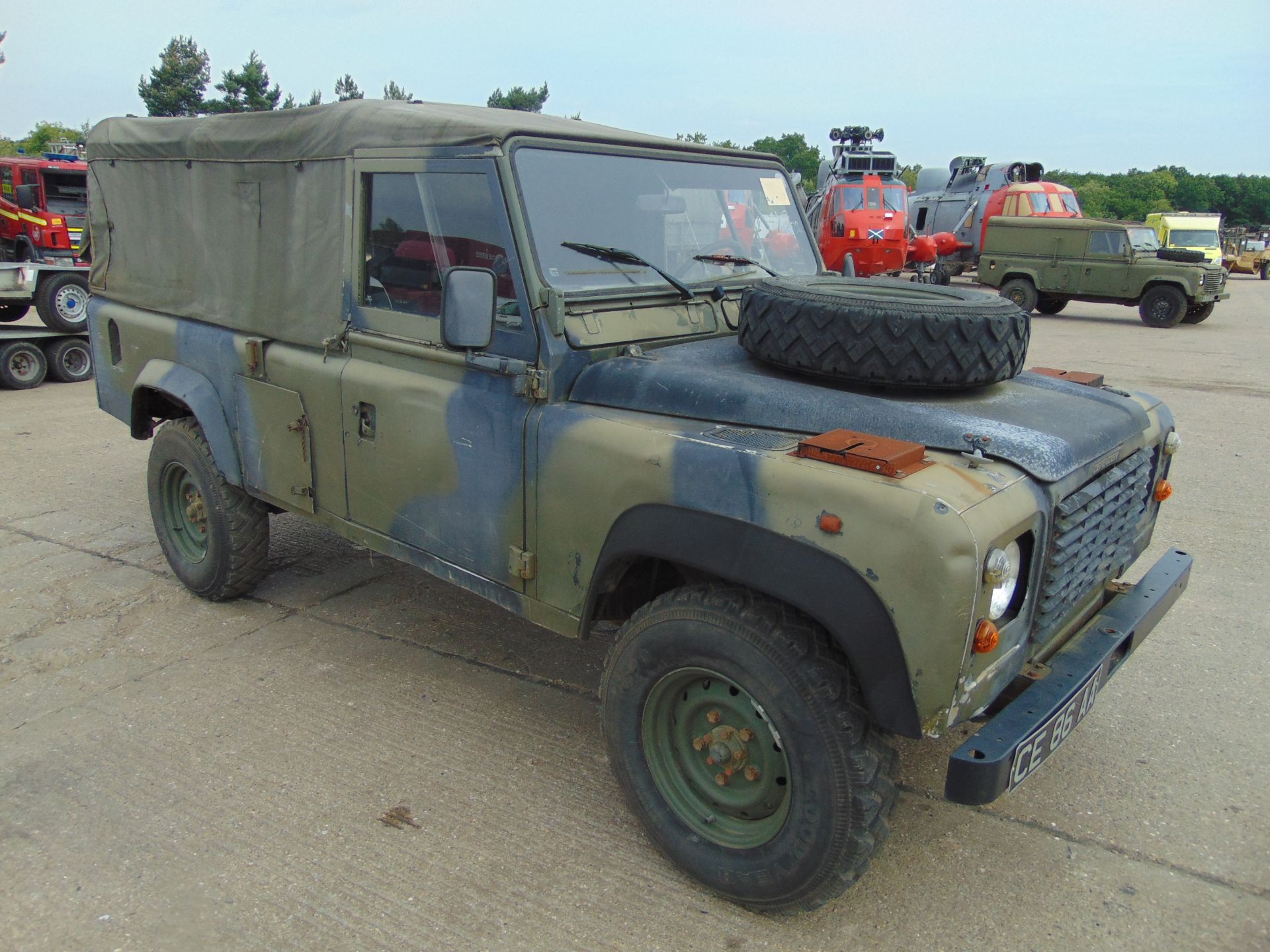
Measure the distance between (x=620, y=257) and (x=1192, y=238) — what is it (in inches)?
1026

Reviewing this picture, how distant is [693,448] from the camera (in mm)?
2486

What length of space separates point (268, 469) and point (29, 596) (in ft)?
5.50

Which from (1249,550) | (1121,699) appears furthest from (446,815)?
(1249,550)

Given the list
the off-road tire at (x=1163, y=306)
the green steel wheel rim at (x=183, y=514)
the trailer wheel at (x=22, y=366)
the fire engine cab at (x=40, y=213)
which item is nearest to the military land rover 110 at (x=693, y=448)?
the green steel wheel rim at (x=183, y=514)

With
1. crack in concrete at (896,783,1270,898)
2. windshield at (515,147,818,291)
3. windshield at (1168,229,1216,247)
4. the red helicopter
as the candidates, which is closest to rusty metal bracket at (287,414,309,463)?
windshield at (515,147,818,291)

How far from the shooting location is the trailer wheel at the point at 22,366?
9727 mm

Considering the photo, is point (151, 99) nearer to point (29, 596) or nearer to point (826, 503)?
point (29, 596)

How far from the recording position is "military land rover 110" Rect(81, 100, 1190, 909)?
7.32 ft

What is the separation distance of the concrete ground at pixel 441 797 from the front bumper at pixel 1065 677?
22.6 inches

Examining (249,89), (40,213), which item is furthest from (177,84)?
A: (40,213)

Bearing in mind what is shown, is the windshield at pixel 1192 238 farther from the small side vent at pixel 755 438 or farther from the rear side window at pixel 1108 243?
the small side vent at pixel 755 438

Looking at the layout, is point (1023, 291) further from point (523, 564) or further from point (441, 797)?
point (441, 797)

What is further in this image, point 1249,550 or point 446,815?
point 1249,550

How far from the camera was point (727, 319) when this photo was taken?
135 inches
